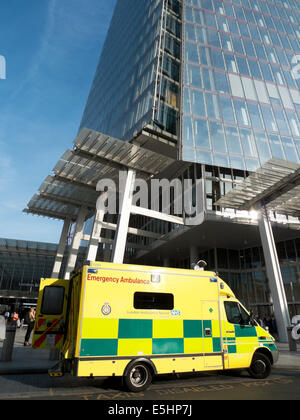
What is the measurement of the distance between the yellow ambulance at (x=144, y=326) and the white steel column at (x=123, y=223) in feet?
36.6

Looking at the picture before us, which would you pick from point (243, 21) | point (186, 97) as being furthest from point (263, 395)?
point (243, 21)

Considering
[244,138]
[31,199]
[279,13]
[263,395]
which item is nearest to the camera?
[263,395]

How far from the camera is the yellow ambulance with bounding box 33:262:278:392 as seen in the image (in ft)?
21.6

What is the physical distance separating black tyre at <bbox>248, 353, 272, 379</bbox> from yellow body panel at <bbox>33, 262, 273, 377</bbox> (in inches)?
11.3

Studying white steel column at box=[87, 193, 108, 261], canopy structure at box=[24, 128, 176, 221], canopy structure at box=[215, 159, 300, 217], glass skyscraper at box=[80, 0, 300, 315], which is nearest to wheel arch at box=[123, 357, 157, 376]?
canopy structure at box=[215, 159, 300, 217]

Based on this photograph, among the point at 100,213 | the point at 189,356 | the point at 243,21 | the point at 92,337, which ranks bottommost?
the point at 189,356

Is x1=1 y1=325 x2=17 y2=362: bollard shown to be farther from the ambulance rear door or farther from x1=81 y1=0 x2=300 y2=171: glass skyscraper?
x1=81 y1=0 x2=300 y2=171: glass skyscraper

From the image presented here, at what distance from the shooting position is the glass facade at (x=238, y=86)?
902 inches

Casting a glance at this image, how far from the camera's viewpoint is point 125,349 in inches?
265

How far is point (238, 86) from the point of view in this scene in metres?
26.8

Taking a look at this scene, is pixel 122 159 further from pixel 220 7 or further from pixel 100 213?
pixel 220 7

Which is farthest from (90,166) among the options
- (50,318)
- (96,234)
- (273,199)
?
(50,318)

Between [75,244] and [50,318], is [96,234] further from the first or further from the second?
[50,318]

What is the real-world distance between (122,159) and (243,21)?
24.4 m
